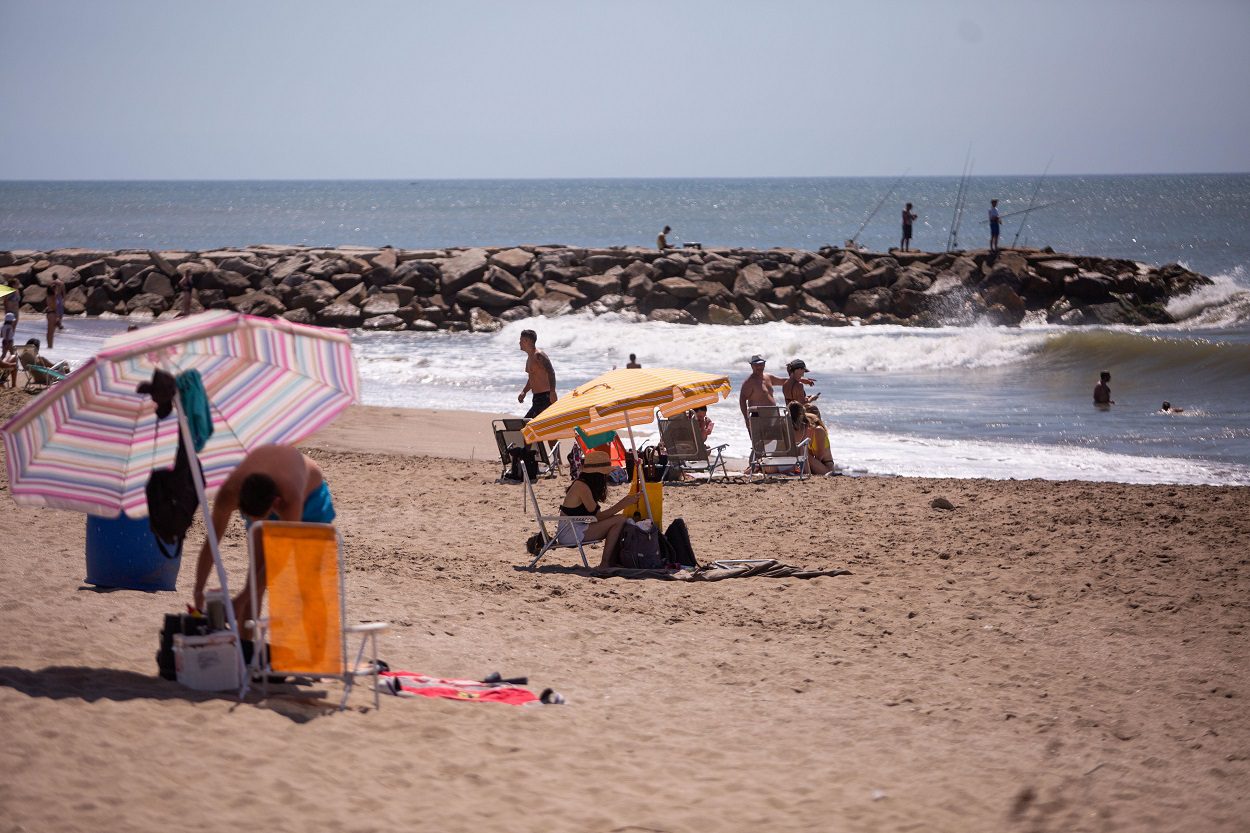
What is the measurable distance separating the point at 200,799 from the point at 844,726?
2.71m

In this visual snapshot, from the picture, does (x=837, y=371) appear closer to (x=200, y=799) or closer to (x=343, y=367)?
(x=343, y=367)

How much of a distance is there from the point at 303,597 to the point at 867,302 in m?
25.2

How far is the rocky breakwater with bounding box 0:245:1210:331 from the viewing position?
27.6 meters

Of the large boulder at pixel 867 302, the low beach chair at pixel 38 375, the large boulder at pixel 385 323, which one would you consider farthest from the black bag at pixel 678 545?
the large boulder at pixel 867 302

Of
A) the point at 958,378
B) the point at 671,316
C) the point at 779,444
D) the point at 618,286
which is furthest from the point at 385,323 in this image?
the point at 779,444

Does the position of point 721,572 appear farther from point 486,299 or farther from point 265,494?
point 486,299

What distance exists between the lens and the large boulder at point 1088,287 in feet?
97.3

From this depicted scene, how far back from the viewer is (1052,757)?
487cm

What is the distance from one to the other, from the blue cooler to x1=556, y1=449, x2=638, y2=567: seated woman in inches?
103

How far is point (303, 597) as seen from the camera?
15.1ft

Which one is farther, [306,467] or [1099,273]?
[1099,273]

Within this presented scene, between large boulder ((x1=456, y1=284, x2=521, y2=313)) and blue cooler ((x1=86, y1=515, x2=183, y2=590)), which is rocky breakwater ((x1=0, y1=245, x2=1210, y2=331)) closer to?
large boulder ((x1=456, y1=284, x2=521, y2=313))

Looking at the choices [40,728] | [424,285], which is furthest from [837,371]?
[40,728]

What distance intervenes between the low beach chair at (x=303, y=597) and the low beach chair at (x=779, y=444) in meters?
7.26
